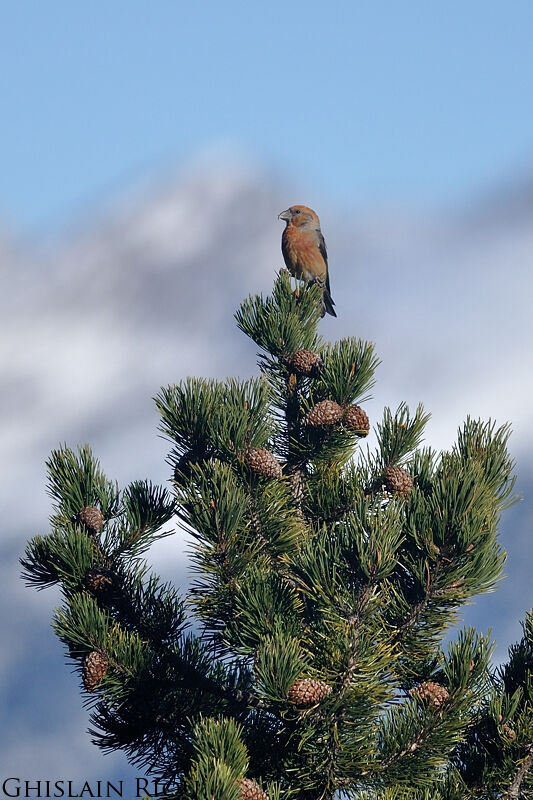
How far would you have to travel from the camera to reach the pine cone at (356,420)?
24.2 ft

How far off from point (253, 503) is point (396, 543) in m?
1.12

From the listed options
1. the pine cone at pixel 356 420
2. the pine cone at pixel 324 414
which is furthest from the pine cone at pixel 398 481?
the pine cone at pixel 324 414

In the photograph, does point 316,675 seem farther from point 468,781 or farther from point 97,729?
point 97,729

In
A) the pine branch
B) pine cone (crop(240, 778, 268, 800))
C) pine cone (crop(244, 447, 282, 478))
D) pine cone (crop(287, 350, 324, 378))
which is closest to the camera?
pine cone (crop(240, 778, 268, 800))

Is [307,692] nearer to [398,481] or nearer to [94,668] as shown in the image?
[94,668]

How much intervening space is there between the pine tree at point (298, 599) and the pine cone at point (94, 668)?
0.01 meters

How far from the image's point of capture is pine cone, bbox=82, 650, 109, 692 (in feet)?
21.8

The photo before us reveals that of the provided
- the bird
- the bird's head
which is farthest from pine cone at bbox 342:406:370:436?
the bird's head

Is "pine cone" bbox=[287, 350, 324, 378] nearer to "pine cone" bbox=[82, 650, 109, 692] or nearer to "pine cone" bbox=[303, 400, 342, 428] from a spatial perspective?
"pine cone" bbox=[303, 400, 342, 428]

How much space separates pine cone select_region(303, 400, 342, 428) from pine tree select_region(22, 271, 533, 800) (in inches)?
0.6

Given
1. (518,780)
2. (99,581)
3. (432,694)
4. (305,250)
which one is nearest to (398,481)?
(432,694)

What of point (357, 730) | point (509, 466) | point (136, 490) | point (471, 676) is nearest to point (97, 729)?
point (136, 490)

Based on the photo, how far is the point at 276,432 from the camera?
25.0 feet

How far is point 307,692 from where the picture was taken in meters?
5.70
